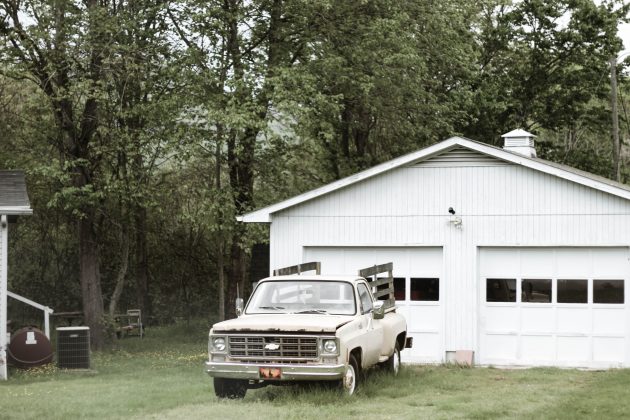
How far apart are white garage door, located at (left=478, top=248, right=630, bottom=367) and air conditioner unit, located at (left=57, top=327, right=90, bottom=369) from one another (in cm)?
854

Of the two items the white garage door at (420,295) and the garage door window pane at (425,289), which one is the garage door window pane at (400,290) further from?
the garage door window pane at (425,289)

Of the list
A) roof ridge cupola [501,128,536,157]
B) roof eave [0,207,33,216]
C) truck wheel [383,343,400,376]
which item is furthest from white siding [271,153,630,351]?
roof eave [0,207,33,216]

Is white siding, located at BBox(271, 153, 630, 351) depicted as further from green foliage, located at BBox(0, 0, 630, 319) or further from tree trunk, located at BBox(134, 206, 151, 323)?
tree trunk, located at BBox(134, 206, 151, 323)

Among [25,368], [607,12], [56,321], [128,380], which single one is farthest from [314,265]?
[607,12]

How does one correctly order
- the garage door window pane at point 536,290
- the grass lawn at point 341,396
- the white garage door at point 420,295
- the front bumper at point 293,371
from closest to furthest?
the grass lawn at point 341,396, the front bumper at point 293,371, the garage door window pane at point 536,290, the white garage door at point 420,295

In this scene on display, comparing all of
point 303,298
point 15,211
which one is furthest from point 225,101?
point 303,298

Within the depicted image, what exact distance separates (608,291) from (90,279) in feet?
47.5

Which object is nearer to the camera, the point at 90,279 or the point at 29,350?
the point at 29,350

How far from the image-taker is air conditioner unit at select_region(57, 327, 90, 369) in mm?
21594

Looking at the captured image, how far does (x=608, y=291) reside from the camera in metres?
20.2

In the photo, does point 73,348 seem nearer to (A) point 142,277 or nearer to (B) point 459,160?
(B) point 459,160

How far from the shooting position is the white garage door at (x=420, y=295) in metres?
21.2

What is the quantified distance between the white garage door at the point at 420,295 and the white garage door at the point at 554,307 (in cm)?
91

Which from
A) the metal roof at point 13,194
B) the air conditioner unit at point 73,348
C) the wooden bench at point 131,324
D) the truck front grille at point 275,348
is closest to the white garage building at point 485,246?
the air conditioner unit at point 73,348
